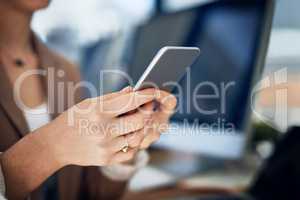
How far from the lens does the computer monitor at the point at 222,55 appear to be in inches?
25.8

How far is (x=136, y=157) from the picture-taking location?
1.67 feet

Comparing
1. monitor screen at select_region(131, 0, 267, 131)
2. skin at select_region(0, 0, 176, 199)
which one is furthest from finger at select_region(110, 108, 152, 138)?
monitor screen at select_region(131, 0, 267, 131)

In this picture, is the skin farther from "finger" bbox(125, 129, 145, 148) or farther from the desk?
the desk

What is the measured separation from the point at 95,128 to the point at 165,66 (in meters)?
0.09

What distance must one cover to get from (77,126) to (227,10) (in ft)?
1.61

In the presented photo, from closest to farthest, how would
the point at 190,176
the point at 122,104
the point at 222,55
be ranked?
the point at 122,104
the point at 222,55
the point at 190,176

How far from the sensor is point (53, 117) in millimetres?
407

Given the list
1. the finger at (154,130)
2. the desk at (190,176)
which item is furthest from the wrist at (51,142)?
the desk at (190,176)

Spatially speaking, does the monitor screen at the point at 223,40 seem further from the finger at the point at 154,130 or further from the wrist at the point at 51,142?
the wrist at the point at 51,142

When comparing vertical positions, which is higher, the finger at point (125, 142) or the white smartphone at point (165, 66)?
the white smartphone at point (165, 66)

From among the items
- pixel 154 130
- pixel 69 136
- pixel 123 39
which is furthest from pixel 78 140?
pixel 123 39

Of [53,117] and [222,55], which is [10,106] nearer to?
[53,117]

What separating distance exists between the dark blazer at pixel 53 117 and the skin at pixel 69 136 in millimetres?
16

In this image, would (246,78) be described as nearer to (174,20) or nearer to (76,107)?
(174,20)
